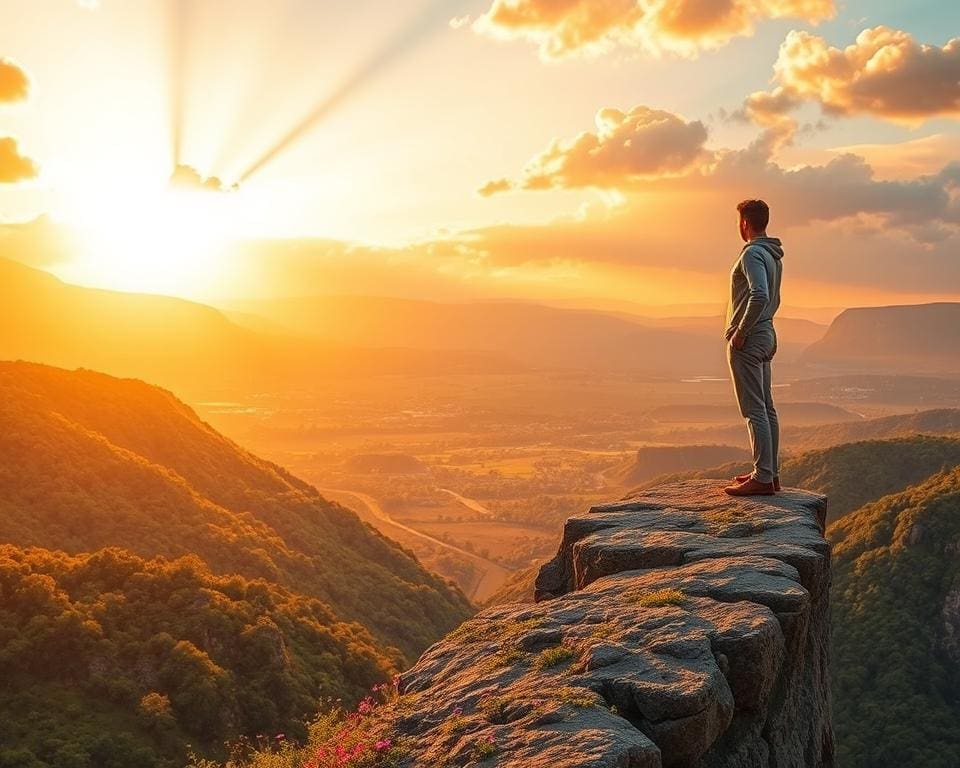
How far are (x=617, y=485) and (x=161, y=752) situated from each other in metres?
157

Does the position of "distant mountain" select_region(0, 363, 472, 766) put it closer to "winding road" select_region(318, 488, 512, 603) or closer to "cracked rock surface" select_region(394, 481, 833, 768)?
"cracked rock surface" select_region(394, 481, 833, 768)

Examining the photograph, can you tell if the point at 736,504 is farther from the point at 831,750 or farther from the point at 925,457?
the point at 925,457

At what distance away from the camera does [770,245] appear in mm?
11102

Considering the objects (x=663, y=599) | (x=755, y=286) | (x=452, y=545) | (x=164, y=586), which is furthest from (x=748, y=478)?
(x=452, y=545)

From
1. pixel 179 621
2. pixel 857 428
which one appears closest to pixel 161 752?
pixel 179 621

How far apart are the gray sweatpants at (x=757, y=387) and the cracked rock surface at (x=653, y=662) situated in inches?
37.4

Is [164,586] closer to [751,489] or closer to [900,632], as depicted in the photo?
[751,489]

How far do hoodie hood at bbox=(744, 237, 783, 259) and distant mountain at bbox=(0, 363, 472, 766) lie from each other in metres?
23.0

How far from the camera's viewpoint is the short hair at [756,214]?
11.2 m

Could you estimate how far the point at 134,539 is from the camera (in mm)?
47812

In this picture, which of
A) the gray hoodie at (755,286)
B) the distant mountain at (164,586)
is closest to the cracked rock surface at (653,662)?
the gray hoodie at (755,286)

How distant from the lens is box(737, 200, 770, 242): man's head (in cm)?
1116

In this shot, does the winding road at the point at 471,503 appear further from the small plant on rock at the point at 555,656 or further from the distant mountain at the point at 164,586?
the small plant on rock at the point at 555,656

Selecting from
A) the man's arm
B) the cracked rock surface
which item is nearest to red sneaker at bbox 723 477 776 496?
the cracked rock surface
